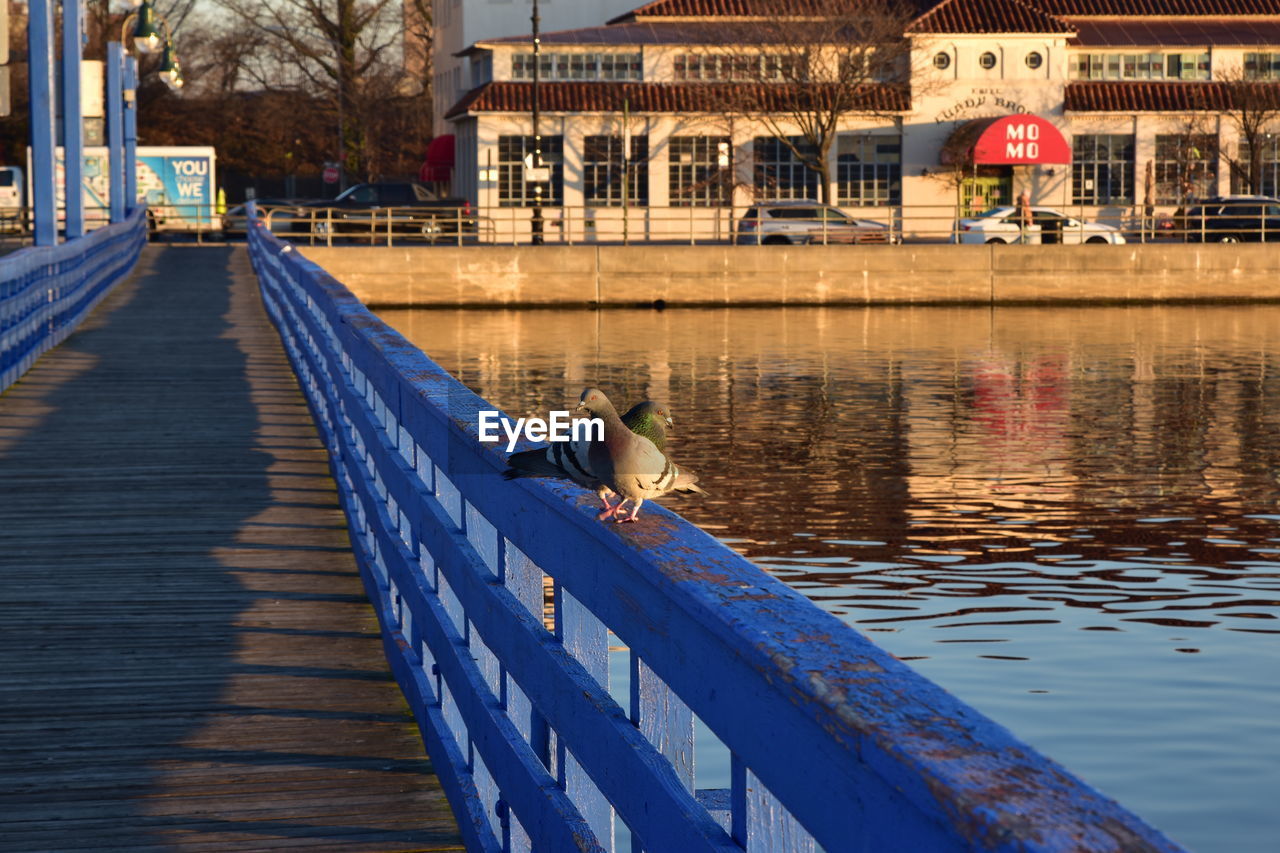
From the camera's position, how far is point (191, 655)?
7574 mm

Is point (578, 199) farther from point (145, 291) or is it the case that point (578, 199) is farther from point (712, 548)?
point (712, 548)

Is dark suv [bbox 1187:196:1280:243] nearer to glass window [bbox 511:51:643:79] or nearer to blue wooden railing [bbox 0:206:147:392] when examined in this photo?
glass window [bbox 511:51:643:79]

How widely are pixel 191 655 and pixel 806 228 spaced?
48451 mm

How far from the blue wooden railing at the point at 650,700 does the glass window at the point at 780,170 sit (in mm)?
59380

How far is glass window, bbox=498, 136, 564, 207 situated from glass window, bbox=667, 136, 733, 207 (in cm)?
360

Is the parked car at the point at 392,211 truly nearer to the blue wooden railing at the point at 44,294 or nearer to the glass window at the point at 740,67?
the glass window at the point at 740,67

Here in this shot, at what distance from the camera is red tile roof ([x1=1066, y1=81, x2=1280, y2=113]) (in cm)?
6544

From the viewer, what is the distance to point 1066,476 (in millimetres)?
22344

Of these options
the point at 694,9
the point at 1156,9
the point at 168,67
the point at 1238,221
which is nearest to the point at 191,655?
the point at 168,67

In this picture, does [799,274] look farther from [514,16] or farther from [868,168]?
[514,16]

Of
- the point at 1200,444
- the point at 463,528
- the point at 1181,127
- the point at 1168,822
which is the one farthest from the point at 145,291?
the point at 1181,127

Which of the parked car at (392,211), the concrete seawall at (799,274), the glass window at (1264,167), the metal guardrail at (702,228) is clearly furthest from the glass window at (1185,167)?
the parked car at (392,211)

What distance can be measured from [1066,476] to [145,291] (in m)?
18.9

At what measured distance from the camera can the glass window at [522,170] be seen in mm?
64875
